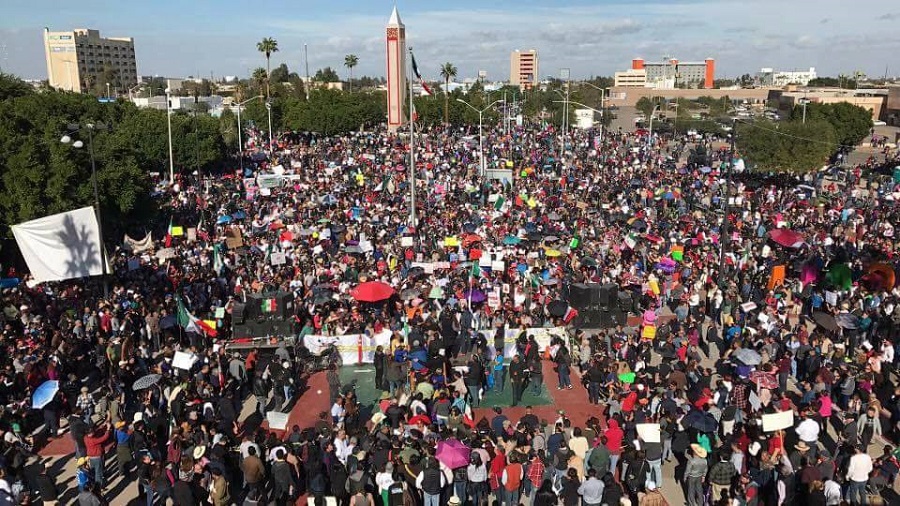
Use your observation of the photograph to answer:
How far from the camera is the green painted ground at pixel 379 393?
51.0ft

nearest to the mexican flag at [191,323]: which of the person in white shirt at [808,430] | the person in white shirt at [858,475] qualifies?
the person in white shirt at [808,430]

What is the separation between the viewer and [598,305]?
19.1 meters

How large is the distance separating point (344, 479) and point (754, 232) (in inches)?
906

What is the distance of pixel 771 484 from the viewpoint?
34.3 ft

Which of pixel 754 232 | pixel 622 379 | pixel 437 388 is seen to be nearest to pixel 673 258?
pixel 754 232

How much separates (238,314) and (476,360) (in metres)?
6.91

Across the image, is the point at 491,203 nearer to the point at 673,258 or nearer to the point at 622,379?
the point at 673,258

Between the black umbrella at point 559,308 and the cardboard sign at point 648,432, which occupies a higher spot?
the cardboard sign at point 648,432

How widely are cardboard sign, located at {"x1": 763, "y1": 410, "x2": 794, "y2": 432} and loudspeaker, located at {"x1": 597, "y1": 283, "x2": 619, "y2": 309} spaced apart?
7836 millimetres

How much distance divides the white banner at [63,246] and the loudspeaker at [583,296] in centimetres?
1272

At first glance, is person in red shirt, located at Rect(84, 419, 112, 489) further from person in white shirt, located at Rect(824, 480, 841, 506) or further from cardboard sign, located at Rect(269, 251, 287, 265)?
cardboard sign, located at Rect(269, 251, 287, 265)

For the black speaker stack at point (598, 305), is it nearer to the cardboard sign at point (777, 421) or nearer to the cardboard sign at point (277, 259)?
the cardboard sign at point (777, 421)

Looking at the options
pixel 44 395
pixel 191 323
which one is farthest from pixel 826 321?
pixel 44 395

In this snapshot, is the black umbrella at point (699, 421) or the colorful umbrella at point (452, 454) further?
the black umbrella at point (699, 421)
